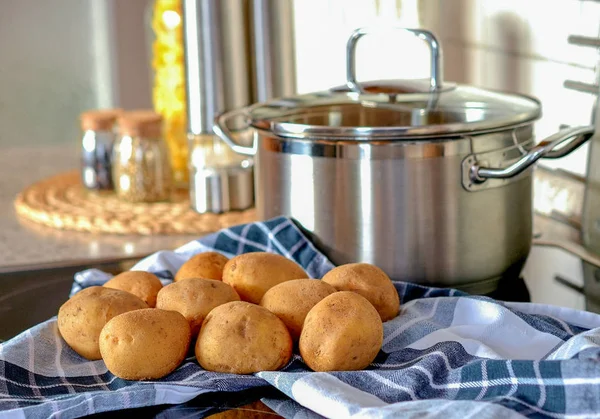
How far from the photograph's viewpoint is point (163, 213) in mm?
1204

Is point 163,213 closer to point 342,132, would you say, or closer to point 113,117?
point 113,117

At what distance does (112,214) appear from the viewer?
120cm

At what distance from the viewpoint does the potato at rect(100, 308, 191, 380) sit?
0.59 meters

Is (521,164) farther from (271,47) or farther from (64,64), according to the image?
(64,64)

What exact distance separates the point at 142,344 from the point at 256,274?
0.46ft

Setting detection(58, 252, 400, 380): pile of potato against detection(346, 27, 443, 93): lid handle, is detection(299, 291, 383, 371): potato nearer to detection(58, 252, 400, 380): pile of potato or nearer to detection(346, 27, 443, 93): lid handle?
detection(58, 252, 400, 380): pile of potato

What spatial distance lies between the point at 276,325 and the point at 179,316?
0.07 meters

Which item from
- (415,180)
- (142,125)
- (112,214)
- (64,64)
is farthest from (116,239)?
(64,64)

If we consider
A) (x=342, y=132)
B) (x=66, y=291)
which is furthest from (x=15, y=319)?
(x=342, y=132)

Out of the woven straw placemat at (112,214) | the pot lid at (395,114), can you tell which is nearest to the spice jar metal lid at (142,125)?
Answer: the woven straw placemat at (112,214)

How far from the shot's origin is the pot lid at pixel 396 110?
0.74 meters

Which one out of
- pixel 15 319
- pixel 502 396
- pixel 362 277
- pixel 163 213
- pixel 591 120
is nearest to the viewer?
pixel 502 396

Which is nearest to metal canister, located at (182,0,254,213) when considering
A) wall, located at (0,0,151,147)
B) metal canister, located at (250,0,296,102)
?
metal canister, located at (250,0,296,102)

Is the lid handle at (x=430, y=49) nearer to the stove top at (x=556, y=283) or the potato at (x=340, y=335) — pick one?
the stove top at (x=556, y=283)
